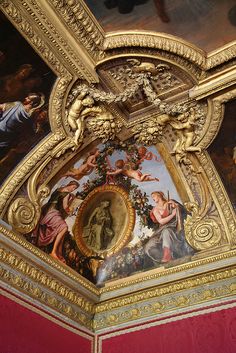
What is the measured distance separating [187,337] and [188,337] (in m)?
0.02

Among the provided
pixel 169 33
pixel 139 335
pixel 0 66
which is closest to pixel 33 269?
pixel 139 335

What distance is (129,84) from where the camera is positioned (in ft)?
24.6

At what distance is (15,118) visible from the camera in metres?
6.82

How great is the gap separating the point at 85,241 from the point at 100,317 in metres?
1.67

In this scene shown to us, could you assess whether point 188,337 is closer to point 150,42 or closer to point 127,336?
point 127,336

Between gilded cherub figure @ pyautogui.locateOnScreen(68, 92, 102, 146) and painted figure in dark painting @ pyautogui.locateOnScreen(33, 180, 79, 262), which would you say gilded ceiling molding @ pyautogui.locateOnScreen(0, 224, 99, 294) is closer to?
painted figure in dark painting @ pyautogui.locateOnScreen(33, 180, 79, 262)

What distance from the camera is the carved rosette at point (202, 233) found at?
27.2 feet

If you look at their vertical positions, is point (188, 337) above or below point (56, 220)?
below

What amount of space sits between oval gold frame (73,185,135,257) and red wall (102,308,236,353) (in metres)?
1.98

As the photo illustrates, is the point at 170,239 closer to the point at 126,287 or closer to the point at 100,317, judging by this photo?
the point at 126,287

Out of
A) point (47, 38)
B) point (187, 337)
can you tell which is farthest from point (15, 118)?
point (187, 337)

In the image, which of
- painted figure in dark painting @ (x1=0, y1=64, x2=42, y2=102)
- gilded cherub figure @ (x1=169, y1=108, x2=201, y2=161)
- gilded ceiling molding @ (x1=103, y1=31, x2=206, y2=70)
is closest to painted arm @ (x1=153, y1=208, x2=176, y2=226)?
gilded cherub figure @ (x1=169, y1=108, x2=201, y2=161)

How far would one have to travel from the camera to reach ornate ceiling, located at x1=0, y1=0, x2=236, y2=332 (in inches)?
261

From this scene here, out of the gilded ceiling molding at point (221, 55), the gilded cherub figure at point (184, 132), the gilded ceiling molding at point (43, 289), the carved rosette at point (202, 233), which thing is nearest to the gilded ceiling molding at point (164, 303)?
the gilded ceiling molding at point (43, 289)
